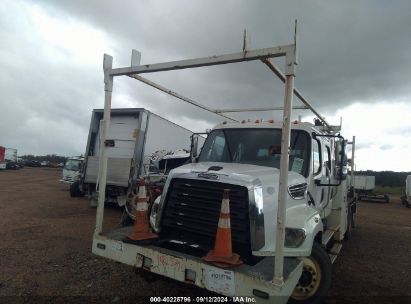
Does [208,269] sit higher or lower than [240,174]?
lower

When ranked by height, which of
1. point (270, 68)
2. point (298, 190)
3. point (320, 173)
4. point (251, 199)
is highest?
point (270, 68)

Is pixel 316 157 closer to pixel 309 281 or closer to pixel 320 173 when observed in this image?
pixel 320 173

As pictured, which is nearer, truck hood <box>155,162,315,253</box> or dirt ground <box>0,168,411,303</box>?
truck hood <box>155,162,315,253</box>

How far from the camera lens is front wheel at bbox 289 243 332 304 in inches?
172

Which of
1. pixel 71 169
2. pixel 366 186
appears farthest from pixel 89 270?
pixel 366 186

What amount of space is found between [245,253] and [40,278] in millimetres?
3447

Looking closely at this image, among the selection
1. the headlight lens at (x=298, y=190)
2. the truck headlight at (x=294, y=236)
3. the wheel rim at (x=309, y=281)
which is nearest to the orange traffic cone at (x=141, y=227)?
the truck headlight at (x=294, y=236)

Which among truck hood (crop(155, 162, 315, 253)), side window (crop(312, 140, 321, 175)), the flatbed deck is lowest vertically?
the flatbed deck

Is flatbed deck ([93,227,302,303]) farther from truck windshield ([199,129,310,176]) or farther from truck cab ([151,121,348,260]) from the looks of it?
truck windshield ([199,129,310,176])

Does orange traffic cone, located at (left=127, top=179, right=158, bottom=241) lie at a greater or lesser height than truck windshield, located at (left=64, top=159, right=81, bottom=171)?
lesser

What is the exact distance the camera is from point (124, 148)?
39.3 feet

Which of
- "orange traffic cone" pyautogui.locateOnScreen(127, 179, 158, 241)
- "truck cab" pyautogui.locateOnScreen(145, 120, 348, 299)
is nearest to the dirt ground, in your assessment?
"orange traffic cone" pyautogui.locateOnScreen(127, 179, 158, 241)

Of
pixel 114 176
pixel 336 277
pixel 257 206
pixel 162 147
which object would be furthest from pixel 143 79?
pixel 162 147

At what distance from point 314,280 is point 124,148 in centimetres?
884
